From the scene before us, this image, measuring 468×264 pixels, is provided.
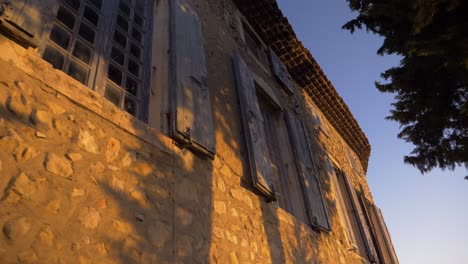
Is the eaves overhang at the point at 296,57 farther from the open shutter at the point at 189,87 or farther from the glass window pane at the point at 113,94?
the glass window pane at the point at 113,94

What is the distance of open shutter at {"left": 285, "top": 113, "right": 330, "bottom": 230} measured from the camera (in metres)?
4.18

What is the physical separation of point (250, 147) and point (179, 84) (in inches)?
41.0

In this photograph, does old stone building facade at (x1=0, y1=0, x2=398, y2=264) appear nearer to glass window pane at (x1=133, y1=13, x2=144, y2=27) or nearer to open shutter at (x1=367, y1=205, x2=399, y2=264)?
glass window pane at (x1=133, y1=13, x2=144, y2=27)

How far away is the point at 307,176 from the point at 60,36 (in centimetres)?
336

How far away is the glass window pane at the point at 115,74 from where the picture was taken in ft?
8.29

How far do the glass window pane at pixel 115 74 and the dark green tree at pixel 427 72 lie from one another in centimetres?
255

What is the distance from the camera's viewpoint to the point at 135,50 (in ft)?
9.65

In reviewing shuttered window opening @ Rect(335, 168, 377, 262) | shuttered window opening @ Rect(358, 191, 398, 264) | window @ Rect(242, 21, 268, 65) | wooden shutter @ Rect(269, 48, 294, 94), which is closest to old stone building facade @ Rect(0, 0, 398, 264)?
window @ Rect(242, 21, 268, 65)

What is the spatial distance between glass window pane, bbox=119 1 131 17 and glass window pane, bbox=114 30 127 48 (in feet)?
1.12

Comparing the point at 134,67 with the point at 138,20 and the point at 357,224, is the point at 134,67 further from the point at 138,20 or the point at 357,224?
the point at 357,224

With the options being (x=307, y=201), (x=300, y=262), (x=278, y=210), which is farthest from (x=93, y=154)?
(x=307, y=201)

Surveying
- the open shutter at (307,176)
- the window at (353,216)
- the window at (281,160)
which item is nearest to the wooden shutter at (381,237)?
the window at (353,216)

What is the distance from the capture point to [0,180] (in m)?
1.41

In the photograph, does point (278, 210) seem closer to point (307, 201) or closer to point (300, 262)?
point (300, 262)
